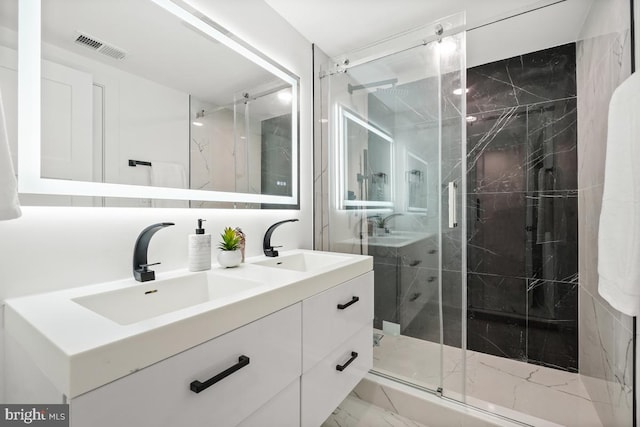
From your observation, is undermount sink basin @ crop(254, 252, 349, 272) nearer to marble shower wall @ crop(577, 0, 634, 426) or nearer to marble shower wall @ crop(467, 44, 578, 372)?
marble shower wall @ crop(577, 0, 634, 426)

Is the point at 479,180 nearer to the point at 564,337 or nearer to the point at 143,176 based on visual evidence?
the point at 564,337

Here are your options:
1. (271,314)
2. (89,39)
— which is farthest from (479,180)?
(89,39)

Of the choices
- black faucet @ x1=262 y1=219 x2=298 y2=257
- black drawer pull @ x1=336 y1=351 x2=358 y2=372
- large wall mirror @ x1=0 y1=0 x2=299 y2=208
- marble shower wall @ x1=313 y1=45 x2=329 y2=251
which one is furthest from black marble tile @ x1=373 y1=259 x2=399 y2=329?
large wall mirror @ x1=0 y1=0 x2=299 y2=208

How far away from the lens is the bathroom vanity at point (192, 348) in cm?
56

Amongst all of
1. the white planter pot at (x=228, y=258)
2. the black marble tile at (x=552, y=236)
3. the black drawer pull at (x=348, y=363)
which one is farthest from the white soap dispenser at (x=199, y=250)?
the black marble tile at (x=552, y=236)

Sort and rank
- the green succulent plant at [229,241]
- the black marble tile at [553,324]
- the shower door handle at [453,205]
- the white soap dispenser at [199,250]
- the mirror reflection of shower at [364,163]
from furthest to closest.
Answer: the black marble tile at [553,324]
the mirror reflection of shower at [364,163]
the shower door handle at [453,205]
the green succulent plant at [229,241]
the white soap dispenser at [199,250]

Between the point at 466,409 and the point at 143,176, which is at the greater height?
the point at 143,176

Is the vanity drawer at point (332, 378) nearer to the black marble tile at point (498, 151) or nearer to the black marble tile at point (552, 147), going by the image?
the black marble tile at point (498, 151)

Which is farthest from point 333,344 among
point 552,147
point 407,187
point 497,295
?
point 552,147

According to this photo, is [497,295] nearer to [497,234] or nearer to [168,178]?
[497,234]

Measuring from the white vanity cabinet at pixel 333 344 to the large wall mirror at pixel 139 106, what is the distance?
691mm

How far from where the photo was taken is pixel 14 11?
0.84m

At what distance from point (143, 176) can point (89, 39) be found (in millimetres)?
470

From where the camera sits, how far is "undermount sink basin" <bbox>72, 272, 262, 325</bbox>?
90 cm
